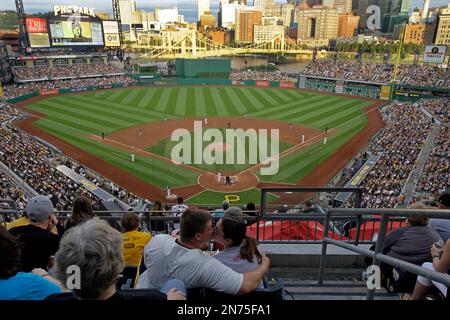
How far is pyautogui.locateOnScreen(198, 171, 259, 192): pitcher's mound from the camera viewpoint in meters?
22.8

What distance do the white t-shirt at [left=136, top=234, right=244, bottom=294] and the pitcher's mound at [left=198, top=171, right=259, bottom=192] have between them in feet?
62.8

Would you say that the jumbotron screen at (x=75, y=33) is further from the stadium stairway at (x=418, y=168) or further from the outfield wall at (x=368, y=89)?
the stadium stairway at (x=418, y=168)

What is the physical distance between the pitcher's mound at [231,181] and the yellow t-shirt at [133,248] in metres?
17.6

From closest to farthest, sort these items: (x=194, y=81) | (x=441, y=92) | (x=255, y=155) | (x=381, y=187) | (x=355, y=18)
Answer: (x=381, y=187) → (x=255, y=155) → (x=441, y=92) → (x=194, y=81) → (x=355, y=18)

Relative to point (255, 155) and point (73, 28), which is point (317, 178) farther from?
point (73, 28)

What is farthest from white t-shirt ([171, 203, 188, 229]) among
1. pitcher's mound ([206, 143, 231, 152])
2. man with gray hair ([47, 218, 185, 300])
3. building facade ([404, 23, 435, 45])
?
building facade ([404, 23, 435, 45])

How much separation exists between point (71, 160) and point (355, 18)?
16485 centimetres

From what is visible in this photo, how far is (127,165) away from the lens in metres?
26.4

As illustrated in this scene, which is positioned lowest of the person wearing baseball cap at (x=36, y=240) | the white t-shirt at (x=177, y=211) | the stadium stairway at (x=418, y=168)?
the stadium stairway at (x=418, y=168)

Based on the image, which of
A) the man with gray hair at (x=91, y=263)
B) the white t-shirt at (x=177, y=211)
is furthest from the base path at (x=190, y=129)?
the man with gray hair at (x=91, y=263)

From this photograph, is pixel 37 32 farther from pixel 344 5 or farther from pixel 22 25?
pixel 344 5

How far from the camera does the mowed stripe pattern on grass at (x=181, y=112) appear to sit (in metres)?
26.2
